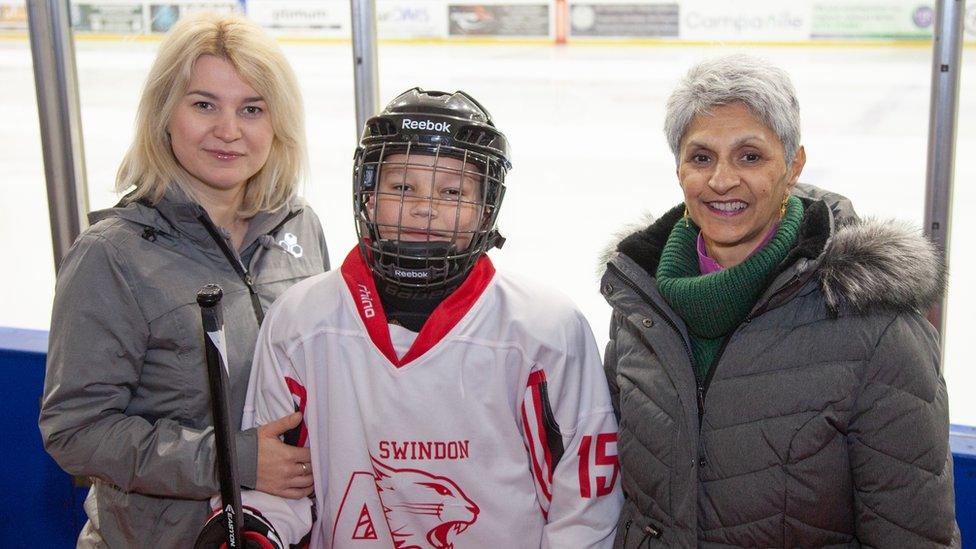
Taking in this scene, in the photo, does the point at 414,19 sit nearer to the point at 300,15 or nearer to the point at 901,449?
the point at 300,15

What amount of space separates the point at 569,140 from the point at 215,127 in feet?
16.5

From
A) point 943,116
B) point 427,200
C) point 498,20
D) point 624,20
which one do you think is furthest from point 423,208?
point 498,20

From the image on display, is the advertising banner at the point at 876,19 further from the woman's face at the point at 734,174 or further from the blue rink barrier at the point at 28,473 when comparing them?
the woman's face at the point at 734,174

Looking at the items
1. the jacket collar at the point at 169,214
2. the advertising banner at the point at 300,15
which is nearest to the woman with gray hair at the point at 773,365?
the jacket collar at the point at 169,214

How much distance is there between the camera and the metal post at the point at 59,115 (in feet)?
7.91

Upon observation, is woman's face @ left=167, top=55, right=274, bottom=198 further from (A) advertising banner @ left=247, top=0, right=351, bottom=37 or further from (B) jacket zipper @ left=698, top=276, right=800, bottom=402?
(A) advertising banner @ left=247, top=0, right=351, bottom=37

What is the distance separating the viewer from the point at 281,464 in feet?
4.25

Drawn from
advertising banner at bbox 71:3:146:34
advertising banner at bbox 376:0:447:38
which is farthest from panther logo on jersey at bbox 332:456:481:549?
advertising banner at bbox 376:0:447:38

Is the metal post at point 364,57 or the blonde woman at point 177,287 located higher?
the metal post at point 364,57

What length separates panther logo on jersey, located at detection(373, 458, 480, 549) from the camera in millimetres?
1250

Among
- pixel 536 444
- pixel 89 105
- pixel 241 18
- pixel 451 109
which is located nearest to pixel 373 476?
pixel 536 444

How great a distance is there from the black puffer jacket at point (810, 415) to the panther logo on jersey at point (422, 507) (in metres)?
0.23

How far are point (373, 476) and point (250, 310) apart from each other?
1.25ft

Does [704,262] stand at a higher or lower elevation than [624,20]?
lower
